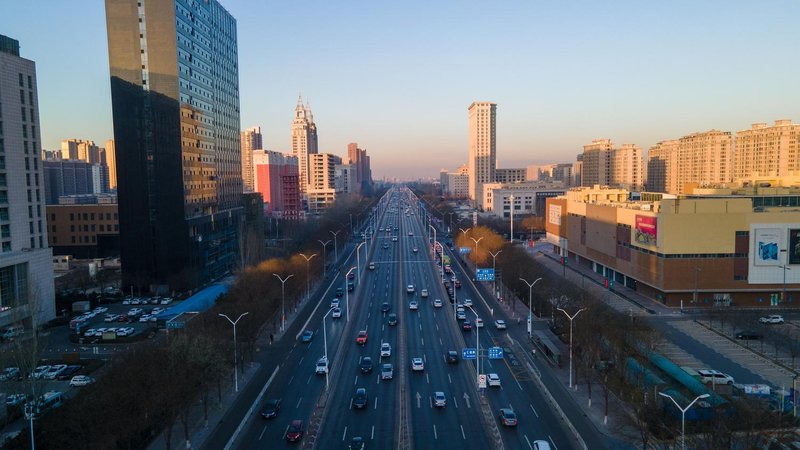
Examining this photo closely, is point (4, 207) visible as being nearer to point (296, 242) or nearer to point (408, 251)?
point (296, 242)

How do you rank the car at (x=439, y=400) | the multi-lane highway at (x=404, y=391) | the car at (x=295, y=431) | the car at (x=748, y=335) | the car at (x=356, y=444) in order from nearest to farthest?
the car at (x=356, y=444), the car at (x=295, y=431), the multi-lane highway at (x=404, y=391), the car at (x=439, y=400), the car at (x=748, y=335)

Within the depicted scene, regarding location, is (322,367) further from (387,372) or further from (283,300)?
(283,300)

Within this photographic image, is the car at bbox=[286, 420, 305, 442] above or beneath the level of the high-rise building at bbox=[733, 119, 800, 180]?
beneath

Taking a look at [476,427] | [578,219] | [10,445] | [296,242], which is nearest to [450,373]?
[476,427]

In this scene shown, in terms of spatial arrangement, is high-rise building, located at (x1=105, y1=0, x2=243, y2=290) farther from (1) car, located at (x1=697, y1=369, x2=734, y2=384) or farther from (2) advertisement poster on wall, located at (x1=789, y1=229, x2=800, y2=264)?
(2) advertisement poster on wall, located at (x1=789, y1=229, x2=800, y2=264)

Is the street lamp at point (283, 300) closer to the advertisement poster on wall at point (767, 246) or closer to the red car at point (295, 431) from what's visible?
the red car at point (295, 431)

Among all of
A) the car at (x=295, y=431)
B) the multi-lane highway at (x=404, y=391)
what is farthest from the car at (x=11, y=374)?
the car at (x=295, y=431)

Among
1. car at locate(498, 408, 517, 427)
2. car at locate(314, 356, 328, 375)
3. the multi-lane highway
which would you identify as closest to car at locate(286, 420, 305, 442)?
the multi-lane highway
